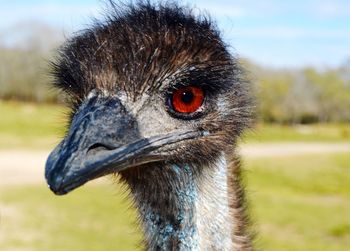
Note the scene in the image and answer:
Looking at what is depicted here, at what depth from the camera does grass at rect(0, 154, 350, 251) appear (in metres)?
11.4

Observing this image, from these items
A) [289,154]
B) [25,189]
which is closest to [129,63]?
[25,189]

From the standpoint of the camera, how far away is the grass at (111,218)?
11.4m

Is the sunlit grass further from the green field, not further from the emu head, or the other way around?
the emu head

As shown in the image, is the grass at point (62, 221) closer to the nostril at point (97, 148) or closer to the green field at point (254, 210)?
the green field at point (254, 210)

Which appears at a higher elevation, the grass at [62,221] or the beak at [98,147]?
the beak at [98,147]

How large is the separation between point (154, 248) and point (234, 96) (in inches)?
23.4

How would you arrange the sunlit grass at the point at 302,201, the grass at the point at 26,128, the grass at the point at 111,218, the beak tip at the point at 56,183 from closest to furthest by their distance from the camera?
1. the beak tip at the point at 56,183
2. the grass at the point at 111,218
3. the sunlit grass at the point at 302,201
4. the grass at the point at 26,128

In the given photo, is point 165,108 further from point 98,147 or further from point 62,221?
point 62,221

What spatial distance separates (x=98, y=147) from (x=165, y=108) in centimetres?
33

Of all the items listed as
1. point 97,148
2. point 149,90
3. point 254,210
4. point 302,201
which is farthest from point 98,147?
point 302,201

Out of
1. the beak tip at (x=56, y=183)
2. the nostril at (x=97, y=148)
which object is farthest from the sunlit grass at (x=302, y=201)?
the beak tip at (x=56, y=183)

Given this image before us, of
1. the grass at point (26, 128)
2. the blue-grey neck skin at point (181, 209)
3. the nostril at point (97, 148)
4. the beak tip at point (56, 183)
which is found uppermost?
the nostril at point (97, 148)

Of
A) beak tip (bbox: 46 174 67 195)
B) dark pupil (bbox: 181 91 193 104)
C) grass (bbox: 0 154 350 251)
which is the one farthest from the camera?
grass (bbox: 0 154 350 251)

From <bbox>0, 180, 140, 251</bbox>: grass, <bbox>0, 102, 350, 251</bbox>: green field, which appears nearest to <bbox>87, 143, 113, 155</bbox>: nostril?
<bbox>0, 102, 350, 251</bbox>: green field
